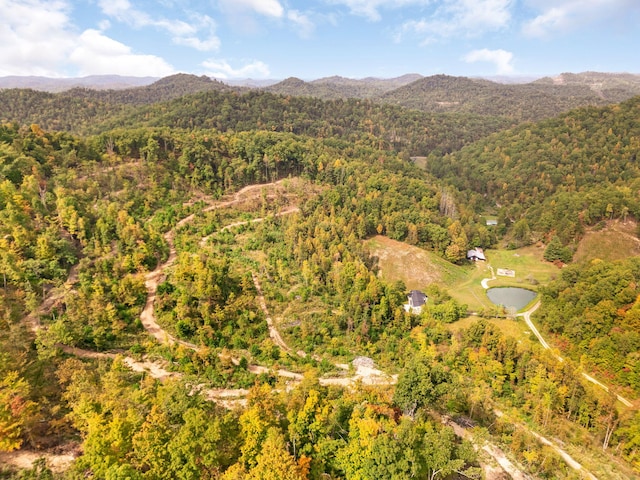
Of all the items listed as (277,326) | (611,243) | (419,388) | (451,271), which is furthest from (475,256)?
(419,388)

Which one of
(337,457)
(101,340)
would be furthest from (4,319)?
(337,457)

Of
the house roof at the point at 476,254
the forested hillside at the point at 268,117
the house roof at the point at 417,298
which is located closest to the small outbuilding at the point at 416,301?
the house roof at the point at 417,298

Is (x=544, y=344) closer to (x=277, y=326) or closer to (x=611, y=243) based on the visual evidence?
(x=277, y=326)

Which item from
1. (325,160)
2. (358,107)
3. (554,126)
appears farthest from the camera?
(358,107)

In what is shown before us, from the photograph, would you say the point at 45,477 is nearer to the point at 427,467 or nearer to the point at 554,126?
the point at 427,467

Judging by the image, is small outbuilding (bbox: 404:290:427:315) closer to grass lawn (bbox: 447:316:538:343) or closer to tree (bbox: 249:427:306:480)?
grass lawn (bbox: 447:316:538:343)

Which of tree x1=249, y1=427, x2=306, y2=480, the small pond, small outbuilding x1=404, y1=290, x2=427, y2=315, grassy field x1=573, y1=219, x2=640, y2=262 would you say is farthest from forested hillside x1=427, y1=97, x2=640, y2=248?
tree x1=249, y1=427, x2=306, y2=480
